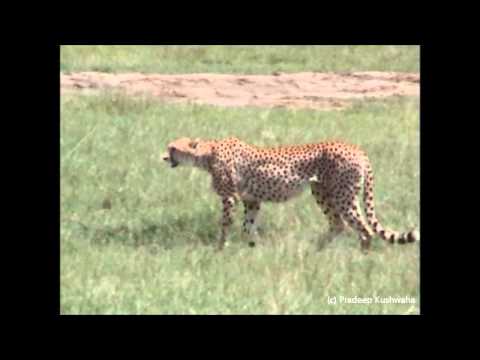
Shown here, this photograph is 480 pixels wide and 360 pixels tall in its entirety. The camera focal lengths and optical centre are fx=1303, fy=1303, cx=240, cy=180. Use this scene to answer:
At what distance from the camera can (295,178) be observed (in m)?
9.49

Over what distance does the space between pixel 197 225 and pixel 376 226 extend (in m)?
1.40

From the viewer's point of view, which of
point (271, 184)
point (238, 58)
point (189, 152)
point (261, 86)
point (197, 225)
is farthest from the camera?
point (238, 58)

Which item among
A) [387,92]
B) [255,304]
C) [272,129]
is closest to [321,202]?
[255,304]

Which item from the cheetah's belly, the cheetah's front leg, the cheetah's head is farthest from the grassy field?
the cheetah's head

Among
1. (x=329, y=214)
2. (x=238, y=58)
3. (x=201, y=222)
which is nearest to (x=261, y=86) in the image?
(x=238, y=58)

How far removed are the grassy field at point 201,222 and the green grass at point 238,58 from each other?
2.30 metres

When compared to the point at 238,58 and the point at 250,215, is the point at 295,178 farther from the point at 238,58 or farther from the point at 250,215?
the point at 238,58

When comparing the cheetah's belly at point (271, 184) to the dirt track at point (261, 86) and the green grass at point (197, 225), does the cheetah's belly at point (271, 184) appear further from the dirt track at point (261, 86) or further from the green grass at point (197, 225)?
the dirt track at point (261, 86)

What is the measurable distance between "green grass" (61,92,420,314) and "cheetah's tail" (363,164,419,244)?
0.29ft

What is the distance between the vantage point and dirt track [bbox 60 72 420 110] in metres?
15.8

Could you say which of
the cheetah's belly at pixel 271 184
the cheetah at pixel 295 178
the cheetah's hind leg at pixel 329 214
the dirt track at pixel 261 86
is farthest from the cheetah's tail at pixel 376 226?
the dirt track at pixel 261 86

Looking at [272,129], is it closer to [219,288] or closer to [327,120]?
[327,120]

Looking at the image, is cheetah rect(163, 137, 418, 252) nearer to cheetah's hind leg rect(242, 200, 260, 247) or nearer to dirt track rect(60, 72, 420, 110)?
cheetah's hind leg rect(242, 200, 260, 247)

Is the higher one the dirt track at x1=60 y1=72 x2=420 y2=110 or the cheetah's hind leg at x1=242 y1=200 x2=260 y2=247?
the dirt track at x1=60 y1=72 x2=420 y2=110
